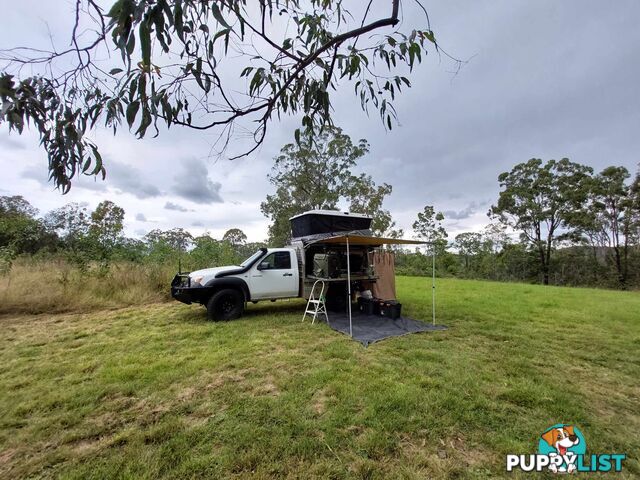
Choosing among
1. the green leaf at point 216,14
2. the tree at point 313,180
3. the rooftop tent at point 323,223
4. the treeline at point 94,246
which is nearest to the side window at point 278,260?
the rooftop tent at point 323,223

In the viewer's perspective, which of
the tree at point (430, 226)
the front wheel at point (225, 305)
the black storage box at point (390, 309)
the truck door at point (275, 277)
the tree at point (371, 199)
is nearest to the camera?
the front wheel at point (225, 305)

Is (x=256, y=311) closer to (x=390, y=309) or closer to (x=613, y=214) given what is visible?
(x=390, y=309)

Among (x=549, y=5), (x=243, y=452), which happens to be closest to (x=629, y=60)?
(x=549, y=5)

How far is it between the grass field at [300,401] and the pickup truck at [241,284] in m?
0.87

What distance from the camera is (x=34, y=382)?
10.2 ft

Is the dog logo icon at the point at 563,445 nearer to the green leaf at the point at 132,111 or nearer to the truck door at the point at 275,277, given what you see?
the green leaf at the point at 132,111

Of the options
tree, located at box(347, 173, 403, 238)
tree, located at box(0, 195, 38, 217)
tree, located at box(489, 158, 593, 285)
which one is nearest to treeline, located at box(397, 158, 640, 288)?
tree, located at box(489, 158, 593, 285)

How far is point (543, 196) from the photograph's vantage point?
70.3ft

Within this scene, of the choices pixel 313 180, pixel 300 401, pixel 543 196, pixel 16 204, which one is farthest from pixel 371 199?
pixel 16 204

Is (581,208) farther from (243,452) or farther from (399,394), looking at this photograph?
(243,452)

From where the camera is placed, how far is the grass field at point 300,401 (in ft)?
6.29

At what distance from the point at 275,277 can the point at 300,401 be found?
397cm

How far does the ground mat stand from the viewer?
15.8 ft

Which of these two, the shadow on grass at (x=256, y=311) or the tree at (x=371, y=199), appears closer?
the shadow on grass at (x=256, y=311)
